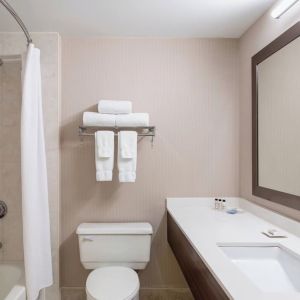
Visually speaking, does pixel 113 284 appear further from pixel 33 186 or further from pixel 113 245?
pixel 33 186

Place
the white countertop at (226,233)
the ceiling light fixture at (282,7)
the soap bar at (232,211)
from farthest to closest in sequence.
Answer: the soap bar at (232,211) → the ceiling light fixture at (282,7) → the white countertop at (226,233)

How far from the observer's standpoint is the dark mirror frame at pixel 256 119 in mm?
1540

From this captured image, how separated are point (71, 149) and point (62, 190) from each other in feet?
1.15

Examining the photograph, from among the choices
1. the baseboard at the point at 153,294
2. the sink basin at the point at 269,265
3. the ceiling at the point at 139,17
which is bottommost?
the baseboard at the point at 153,294

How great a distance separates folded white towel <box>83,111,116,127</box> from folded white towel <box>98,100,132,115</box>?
0.04 m

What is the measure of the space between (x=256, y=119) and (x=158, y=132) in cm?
78

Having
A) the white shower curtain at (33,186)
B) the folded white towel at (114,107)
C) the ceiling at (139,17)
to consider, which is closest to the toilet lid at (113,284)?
the white shower curtain at (33,186)

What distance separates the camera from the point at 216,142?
7.66ft

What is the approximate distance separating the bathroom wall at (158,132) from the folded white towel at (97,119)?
21cm

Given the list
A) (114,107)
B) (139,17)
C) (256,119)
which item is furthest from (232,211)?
(139,17)

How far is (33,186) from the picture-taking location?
168 cm

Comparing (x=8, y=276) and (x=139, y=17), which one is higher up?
(x=139, y=17)

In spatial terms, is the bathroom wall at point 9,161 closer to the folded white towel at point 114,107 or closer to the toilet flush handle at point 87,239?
the toilet flush handle at point 87,239

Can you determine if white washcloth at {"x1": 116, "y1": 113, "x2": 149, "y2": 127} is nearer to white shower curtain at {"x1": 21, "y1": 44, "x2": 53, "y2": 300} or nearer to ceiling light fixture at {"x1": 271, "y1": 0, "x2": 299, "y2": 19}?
white shower curtain at {"x1": 21, "y1": 44, "x2": 53, "y2": 300}
